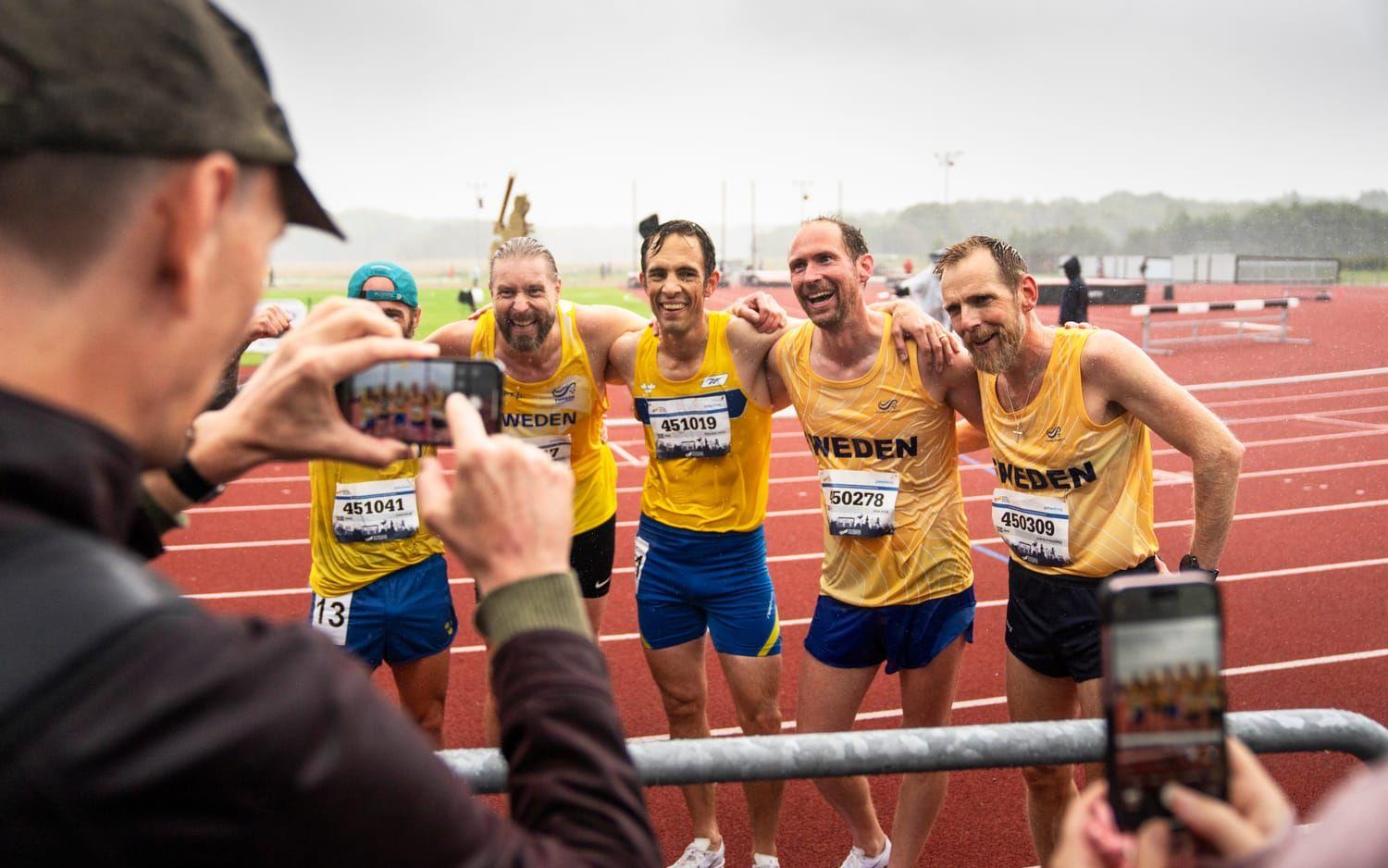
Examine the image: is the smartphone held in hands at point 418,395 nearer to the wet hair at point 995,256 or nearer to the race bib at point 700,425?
the wet hair at point 995,256

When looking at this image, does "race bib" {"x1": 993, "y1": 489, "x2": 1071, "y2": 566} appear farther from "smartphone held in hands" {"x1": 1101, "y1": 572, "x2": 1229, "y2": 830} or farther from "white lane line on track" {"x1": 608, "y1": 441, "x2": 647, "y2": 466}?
"white lane line on track" {"x1": 608, "y1": 441, "x2": 647, "y2": 466}

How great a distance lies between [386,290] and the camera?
4004mm

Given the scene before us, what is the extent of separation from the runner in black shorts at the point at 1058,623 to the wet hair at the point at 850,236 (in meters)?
1.37

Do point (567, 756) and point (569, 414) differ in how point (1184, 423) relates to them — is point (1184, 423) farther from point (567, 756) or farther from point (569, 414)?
point (567, 756)

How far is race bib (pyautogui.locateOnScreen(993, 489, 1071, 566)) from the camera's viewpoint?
3.31 m

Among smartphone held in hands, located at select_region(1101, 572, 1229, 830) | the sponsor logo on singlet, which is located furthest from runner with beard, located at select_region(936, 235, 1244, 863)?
smartphone held in hands, located at select_region(1101, 572, 1229, 830)

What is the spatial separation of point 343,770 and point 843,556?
3.24 m

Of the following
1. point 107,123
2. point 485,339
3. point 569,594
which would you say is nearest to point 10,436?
point 107,123

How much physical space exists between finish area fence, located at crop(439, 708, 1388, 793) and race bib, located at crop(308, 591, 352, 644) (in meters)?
2.50

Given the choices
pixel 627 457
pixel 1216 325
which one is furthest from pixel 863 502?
pixel 1216 325

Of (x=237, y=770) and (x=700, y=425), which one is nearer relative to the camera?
(x=237, y=770)

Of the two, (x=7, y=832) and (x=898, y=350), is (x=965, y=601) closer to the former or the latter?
(x=898, y=350)

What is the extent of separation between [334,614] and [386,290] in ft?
4.22

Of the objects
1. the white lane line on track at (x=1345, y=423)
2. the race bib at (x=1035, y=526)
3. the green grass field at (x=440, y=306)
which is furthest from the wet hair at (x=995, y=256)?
the green grass field at (x=440, y=306)
